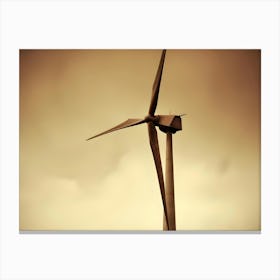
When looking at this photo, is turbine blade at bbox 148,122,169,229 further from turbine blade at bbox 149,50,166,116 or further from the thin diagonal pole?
turbine blade at bbox 149,50,166,116

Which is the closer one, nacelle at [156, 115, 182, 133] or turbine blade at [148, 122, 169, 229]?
turbine blade at [148, 122, 169, 229]

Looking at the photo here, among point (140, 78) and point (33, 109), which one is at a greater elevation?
point (140, 78)

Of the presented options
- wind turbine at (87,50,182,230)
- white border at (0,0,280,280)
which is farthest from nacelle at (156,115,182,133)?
white border at (0,0,280,280)
